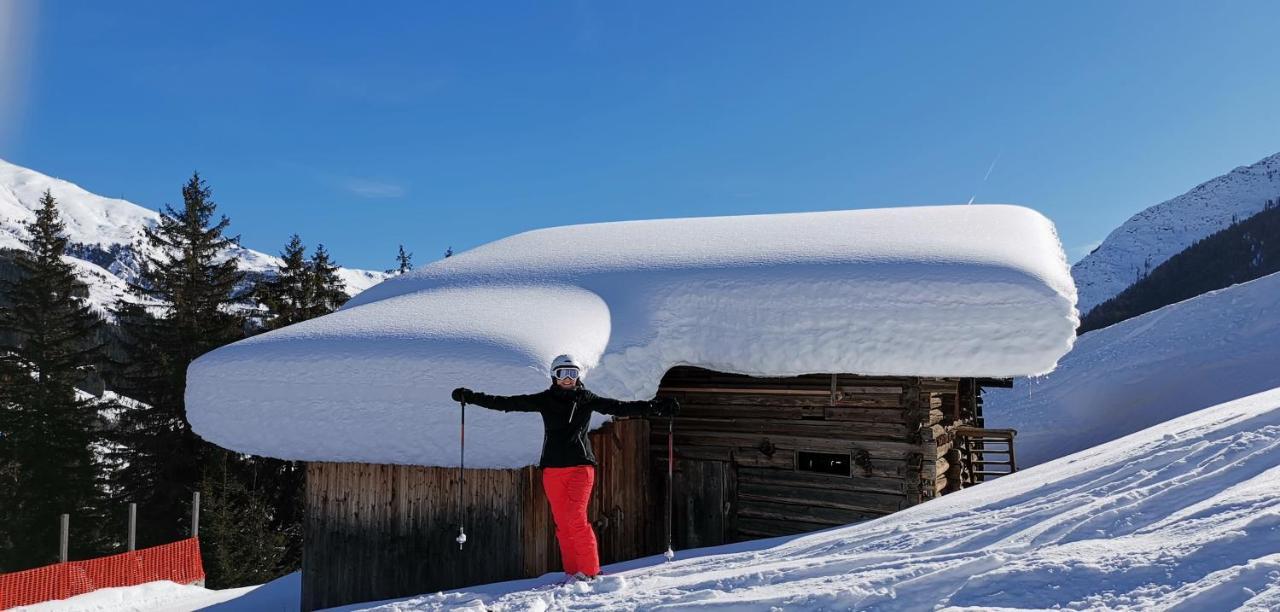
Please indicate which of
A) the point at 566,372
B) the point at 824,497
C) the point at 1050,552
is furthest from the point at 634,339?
the point at 1050,552

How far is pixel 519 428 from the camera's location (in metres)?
7.83

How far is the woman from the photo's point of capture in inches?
245

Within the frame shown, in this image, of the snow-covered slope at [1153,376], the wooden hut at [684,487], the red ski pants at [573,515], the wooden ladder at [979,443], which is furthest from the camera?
the snow-covered slope at [1153,376]

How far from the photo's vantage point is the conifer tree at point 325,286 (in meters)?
31.2

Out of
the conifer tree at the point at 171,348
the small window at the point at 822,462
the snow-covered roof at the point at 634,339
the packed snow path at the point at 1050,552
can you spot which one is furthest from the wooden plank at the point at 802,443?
the conifer tree at the point at 171,348

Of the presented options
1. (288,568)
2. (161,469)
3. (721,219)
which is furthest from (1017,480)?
(161,469)

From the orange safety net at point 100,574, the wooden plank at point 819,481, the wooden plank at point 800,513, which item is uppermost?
the wooden plank at point 819,481

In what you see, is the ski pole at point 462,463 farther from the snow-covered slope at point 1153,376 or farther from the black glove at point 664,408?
the snow-covered slope at point 1153,376

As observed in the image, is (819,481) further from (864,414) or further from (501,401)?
(501,401)

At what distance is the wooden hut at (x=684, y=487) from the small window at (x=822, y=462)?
3cm

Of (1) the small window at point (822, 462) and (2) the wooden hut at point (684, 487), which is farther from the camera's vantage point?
(1) the small window at point (822, 462)

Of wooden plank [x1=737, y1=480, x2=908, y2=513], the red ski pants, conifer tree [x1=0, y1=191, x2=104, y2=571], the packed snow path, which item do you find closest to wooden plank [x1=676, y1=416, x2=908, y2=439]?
wooden plank [x1=737, y1=480, x2=908, y2=513]

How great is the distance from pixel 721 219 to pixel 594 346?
6.45 metres

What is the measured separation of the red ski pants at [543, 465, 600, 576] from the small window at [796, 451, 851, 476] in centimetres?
532
